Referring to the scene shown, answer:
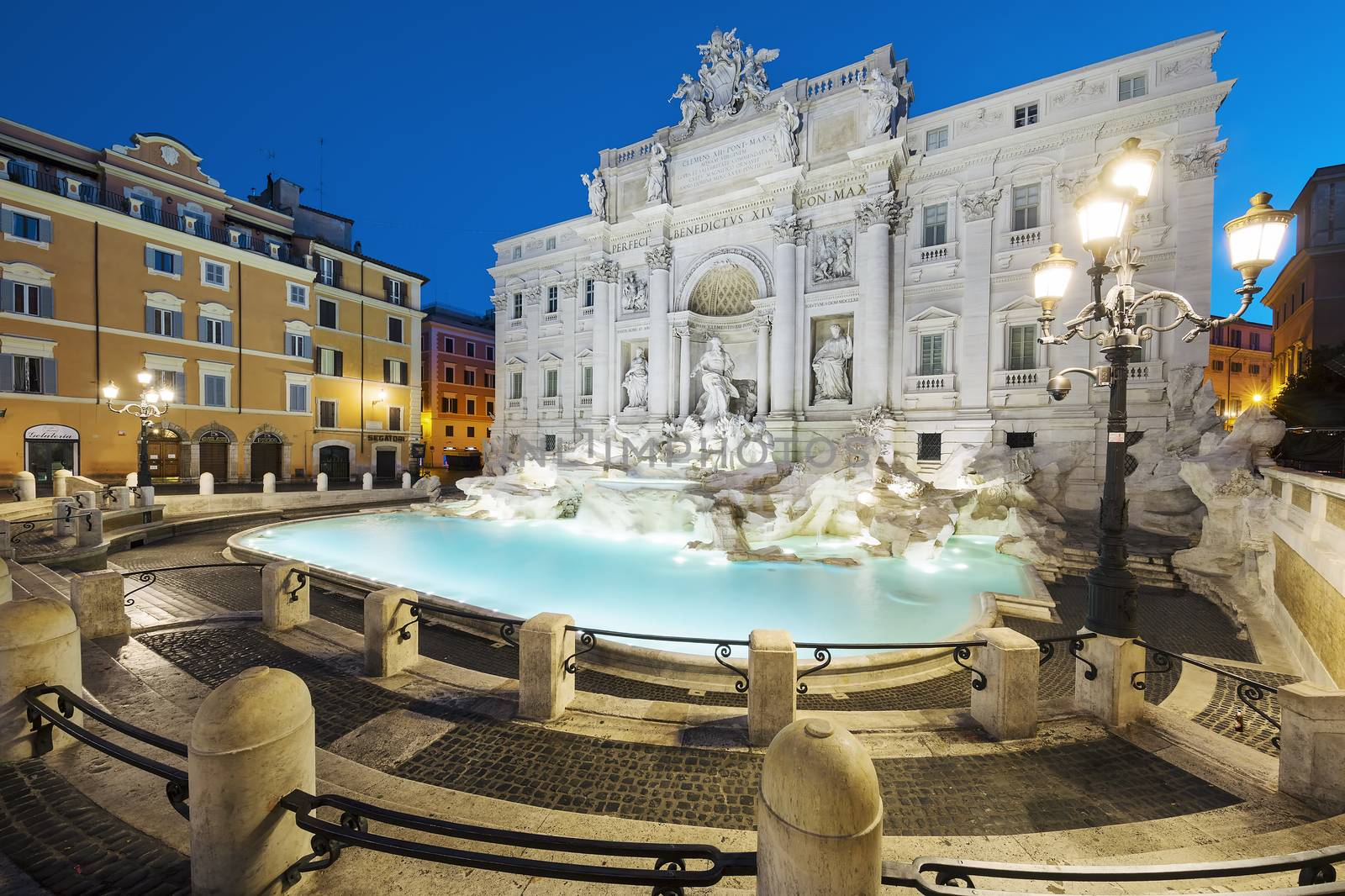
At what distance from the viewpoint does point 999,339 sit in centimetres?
1841

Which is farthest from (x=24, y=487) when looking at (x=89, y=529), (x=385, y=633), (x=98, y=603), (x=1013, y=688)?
(x=1013, y=688)

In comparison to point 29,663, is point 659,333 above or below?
above

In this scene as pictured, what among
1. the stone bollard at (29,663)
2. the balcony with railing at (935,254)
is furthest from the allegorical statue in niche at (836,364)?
the stone bollard at (29,663)

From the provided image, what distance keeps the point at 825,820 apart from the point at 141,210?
33321 mm

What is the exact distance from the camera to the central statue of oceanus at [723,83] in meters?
22.6

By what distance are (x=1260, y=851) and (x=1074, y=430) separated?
Result: 1778 cm

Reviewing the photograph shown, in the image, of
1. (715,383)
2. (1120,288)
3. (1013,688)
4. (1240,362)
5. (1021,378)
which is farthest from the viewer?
(1240,362)

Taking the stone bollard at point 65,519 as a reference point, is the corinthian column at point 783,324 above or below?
above

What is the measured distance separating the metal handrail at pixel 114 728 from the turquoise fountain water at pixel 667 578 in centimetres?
502

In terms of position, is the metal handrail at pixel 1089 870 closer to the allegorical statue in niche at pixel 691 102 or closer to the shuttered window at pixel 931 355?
the shuttered window at pixel 931 355

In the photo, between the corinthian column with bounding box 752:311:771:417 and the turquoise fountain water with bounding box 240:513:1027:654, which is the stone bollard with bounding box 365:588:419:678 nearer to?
the turquoise fountain water with bounding box 240:513:1027:654

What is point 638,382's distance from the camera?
25.6m

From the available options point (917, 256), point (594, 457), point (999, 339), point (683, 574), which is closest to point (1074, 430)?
point (999, 339)

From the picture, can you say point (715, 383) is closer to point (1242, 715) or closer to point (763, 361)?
point (763, 361)
